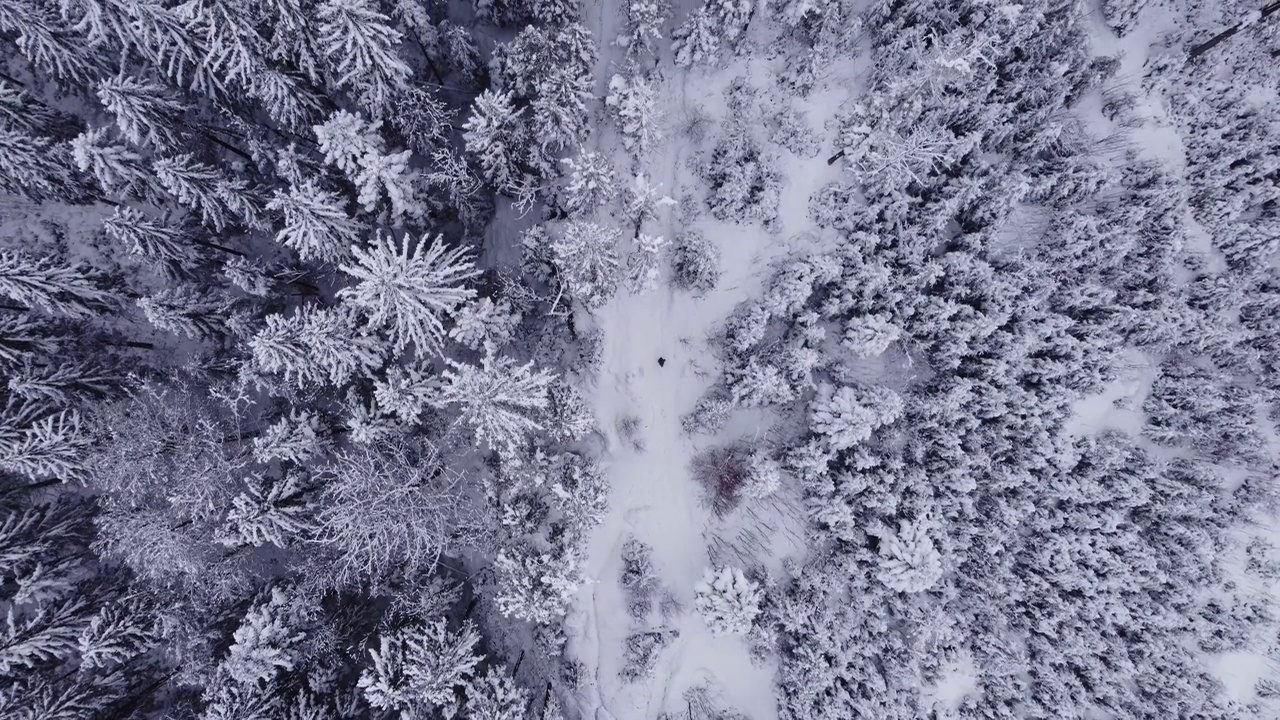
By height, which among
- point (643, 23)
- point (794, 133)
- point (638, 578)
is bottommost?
point (638, 578)

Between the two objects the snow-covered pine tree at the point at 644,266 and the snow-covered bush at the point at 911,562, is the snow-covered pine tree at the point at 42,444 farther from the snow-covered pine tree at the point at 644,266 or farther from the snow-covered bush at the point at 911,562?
the snow-covered bush at the point at 911,562

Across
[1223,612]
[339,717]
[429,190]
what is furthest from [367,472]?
[1223,612]

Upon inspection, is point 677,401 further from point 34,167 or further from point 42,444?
point 34,167

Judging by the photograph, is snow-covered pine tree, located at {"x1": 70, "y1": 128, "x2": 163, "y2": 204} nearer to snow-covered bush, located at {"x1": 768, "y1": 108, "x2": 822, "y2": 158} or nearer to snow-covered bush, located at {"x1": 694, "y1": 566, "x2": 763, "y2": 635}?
snow-covered bush, located at {"x1": 768, "y1": 108, "x2": 822, "y2": 158}

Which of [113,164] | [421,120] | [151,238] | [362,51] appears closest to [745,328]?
[421,120]

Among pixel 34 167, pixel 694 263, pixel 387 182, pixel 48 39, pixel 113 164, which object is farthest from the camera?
pixel 694 263

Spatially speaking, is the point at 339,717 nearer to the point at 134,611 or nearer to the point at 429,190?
the point at 134,611

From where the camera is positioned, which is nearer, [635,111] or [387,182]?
[387,182]

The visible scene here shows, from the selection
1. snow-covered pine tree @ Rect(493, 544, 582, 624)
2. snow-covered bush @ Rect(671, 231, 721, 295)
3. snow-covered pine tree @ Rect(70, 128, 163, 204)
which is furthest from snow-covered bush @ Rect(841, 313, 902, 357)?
snow-covered pine tree @ Rect(70, 128, 163, 204)
